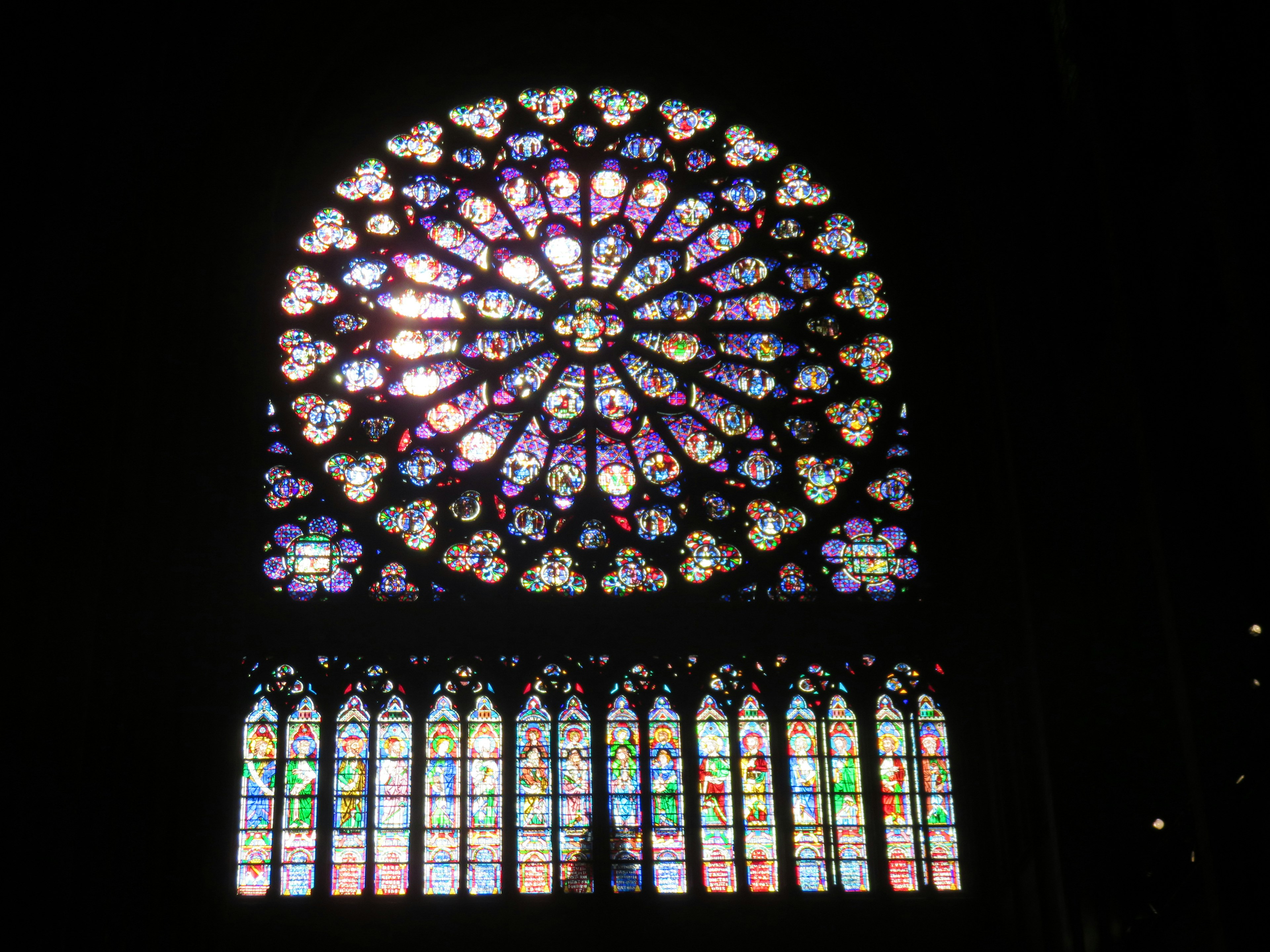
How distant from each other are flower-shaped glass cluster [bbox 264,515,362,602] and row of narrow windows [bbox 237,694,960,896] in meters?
0.84

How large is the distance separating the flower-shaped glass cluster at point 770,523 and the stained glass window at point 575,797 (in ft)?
5.60

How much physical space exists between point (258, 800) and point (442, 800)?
115cm

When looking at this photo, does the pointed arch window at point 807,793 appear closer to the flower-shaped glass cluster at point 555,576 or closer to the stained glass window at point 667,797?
the stained glass window at point 667,797

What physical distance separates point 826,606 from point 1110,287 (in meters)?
2.99

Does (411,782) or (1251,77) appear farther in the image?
(411,782)

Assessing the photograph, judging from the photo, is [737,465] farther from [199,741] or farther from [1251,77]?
[1251,77]

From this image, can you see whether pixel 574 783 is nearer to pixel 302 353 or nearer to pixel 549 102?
pixel 302 353

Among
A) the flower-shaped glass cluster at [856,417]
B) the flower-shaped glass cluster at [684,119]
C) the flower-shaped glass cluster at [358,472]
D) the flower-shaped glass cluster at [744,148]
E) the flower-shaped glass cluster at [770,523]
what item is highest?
the flower-shaped glass cluster at [684,119]

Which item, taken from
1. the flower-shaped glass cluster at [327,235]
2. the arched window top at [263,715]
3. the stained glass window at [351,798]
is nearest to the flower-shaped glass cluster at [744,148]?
the flower-shaped glass cluster at [327,235]

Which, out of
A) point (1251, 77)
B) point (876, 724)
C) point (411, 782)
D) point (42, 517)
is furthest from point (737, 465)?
point (1251, 77)

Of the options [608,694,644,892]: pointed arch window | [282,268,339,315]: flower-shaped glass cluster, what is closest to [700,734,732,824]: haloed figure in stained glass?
[608,694,644,892]: pointed arch window

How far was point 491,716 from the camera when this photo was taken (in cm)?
1041

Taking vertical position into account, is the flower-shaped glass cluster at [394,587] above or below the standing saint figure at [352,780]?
above

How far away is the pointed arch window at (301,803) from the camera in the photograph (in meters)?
10.0
